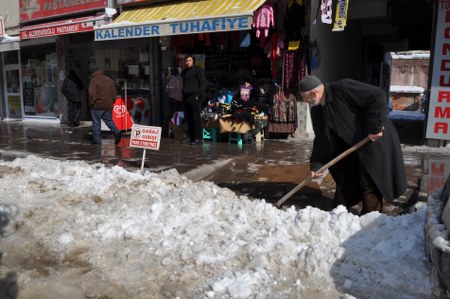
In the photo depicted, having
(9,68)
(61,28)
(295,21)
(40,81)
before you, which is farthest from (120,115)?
(9,68)

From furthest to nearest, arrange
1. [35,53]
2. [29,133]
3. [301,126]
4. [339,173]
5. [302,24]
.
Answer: [35,53] < [29,133] < [301,126] < [302,24] < [339,173]

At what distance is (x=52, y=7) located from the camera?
Answer: 15016 mm

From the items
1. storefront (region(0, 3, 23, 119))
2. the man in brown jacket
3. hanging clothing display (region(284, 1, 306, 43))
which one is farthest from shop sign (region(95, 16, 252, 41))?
storefront (region(0, 3, 23, 119))

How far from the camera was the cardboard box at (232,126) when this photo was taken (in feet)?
31.4

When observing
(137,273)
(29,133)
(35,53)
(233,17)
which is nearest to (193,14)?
(233,17)

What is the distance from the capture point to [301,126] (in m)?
10.2

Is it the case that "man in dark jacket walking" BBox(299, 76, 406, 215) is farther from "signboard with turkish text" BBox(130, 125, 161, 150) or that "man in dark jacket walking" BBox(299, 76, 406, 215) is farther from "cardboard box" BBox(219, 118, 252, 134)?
"cardboard box" BBox(219, 118, 252, 134)

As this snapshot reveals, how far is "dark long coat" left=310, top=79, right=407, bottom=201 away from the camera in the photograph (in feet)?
13.9

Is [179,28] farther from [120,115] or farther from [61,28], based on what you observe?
[61,28]

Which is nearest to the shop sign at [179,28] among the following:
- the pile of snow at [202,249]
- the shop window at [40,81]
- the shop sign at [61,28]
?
the shop sign at [61,28]

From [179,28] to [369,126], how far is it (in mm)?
6741

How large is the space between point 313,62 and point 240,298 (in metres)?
7.67

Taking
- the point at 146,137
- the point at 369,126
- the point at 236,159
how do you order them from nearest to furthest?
the point at 369,126 → the point at 146,137 → the point at 236,159

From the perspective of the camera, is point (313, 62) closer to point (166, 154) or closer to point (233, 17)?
point (233, 17)
